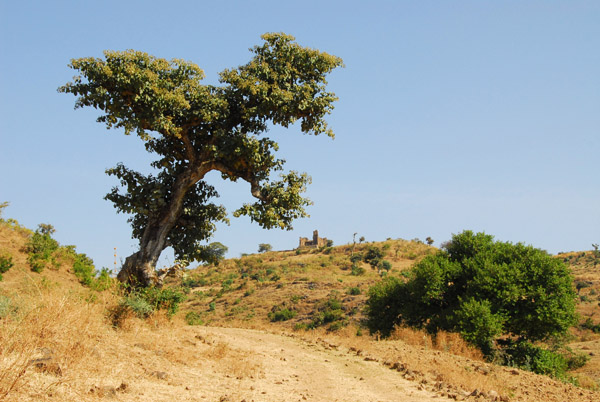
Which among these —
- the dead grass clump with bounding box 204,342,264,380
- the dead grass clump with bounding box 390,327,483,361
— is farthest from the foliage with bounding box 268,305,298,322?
the dead grass clump with bounding box 204,342,264,380

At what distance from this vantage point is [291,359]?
12828 millimetres

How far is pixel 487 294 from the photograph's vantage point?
76.2 ft

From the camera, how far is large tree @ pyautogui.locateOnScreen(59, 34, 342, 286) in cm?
1376

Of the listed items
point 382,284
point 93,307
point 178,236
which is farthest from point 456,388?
point 382,284

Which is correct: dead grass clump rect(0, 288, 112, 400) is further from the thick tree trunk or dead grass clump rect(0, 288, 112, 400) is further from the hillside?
the thick tree trunk

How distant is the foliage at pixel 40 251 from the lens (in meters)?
21.0

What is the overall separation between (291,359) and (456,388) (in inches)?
173

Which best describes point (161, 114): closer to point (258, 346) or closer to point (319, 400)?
point (258, 346)

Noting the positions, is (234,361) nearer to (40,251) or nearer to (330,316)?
(40,251)

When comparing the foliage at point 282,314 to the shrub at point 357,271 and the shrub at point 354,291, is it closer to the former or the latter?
the shrub at point 354,291

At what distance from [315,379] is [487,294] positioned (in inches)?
611

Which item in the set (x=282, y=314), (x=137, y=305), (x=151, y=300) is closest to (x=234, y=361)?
(x=137, y=305)

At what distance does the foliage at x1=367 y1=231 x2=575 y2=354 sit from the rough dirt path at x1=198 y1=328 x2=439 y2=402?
1016cm

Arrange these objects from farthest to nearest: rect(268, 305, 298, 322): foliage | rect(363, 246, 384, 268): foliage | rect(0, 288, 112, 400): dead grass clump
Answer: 1. rect(363, 246, 384, 268): foliage
2. rect(268, 305, 298, 322): foliage
3. rect(0, 288, 112, 400): dead grass clump
